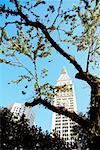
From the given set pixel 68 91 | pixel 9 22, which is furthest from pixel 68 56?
pixel 9 22

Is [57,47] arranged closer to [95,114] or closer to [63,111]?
[63,111]

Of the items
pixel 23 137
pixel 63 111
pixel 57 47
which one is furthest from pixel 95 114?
pixel 23 137

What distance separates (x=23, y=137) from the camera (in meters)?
18.4

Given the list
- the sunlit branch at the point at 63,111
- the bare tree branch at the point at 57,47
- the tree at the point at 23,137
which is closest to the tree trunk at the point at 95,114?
the sunlit branch at the point at 63,111

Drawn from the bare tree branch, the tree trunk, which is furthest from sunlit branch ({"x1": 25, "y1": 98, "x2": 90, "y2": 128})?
the bare tree branch

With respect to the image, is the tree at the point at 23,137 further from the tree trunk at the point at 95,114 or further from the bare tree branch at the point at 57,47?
the bare tree branch at the point at 57,47

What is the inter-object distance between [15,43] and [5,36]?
0.70 metres

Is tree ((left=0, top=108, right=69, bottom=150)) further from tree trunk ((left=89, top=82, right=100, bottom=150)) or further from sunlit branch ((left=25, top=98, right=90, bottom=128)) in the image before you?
tree trunk ((left=89, top=82, right=100, bottom=150))

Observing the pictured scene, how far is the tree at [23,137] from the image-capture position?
58.6ft

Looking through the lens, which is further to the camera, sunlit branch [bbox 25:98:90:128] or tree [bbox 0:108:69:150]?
tree [bbox 0:108:69:150]

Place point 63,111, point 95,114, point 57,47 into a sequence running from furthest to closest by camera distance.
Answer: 1. point 57,47
2. point 63,111
3. point 95,114

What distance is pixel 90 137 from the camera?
36.5 ft

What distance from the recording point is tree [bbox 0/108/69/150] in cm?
1786

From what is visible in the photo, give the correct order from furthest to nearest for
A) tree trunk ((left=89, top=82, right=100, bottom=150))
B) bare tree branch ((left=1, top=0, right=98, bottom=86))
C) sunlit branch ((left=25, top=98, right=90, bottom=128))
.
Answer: bare tree branch ((left=1, top=0, right=98, bottom=86))
sunlit branch ((left=25, top=98, right=90, bottom=128))
tree trunk ((left=89, top=82, right=100, bottom=150))
